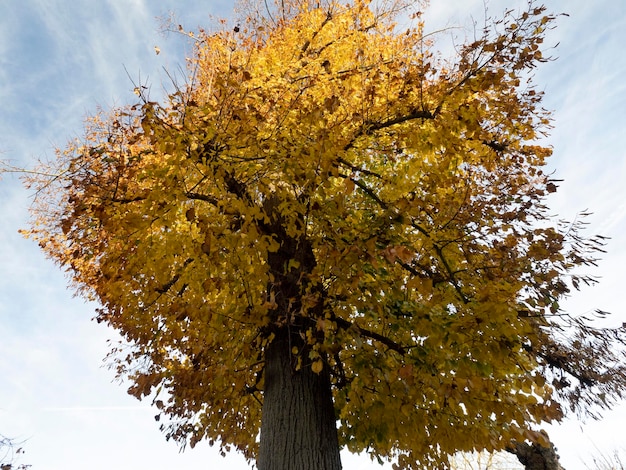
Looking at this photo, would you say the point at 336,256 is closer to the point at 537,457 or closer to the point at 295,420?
the point at 295,420

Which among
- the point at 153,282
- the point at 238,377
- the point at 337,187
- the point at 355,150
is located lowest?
the point at 238,377

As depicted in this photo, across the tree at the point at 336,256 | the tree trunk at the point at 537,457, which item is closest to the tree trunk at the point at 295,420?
the tree at the point at 336,256

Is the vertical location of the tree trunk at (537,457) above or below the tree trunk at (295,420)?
above

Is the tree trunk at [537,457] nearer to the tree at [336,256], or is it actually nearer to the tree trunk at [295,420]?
the tree at [336,256]

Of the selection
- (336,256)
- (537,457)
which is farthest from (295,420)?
(537,457)

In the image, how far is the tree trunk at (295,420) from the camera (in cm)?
369

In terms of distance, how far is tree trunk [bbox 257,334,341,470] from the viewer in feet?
12.1

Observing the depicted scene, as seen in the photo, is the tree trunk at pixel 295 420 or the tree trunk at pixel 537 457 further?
the tree trunk at pixel 537 457

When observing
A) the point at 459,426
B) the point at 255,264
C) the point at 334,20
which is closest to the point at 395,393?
the point at 459,426

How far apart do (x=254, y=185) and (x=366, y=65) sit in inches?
119

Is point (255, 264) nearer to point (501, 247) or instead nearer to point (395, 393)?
point (395, 393)

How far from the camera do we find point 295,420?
3873 millimetres

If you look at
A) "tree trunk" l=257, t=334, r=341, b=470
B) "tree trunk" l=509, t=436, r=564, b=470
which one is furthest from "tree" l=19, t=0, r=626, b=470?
"tree trunk" l=509, t=436, r=564, b=470

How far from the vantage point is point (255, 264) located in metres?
4.67
